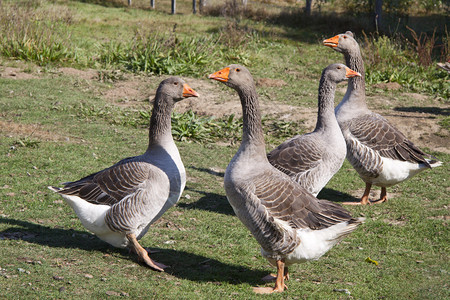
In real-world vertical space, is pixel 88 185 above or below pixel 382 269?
above

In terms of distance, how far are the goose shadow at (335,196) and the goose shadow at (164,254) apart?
2.92 metres

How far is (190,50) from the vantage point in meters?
15.4

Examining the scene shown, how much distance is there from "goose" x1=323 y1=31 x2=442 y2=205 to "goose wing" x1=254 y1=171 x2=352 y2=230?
9.26 ft

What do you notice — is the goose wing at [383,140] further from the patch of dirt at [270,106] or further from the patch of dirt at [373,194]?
the patch of dirt at [270,106]

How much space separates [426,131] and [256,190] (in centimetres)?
716

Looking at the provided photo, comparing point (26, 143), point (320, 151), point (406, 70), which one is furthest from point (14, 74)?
point (406, 70)

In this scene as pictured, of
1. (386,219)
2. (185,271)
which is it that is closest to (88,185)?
(185,271)

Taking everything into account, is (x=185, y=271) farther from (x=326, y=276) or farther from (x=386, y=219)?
(x=386, y=219)

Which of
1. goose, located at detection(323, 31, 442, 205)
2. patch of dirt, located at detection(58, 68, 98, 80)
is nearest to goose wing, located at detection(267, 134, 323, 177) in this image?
goose, located at detection(323, 31, 442, 205)

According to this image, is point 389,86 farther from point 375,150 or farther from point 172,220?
point 172,220

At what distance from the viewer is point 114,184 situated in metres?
5.32

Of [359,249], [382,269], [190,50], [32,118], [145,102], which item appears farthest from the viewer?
[190,50]

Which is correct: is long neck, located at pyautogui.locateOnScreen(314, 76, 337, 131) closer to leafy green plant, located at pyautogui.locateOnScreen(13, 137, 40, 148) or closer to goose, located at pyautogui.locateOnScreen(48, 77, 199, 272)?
goose, located at pyautogui.locateOnScreen(48, 77, 199, 272)

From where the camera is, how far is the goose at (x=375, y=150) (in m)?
7.60
